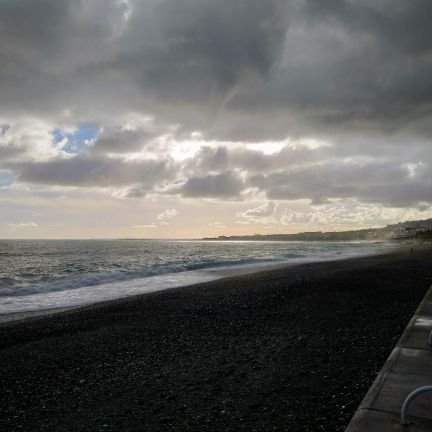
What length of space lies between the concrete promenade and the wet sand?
448 millimetres

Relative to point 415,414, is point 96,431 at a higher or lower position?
lower

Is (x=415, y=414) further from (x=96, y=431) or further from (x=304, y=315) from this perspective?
(x=304, y=315)

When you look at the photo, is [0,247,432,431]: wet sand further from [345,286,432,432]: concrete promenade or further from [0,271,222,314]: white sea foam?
[0,271,222,314]: white sea foam

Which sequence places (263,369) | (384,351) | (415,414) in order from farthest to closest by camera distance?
(384,351) → (263,369) → (415,414)

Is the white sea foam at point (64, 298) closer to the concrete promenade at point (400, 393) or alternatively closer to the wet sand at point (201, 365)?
the wet sand at point (201, 365)

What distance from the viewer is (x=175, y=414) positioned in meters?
5.33

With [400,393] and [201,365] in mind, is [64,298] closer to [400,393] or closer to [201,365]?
[201,365]

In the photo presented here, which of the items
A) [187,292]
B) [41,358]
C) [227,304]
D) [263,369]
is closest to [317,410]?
[263,369]

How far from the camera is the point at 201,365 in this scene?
7.33 meters

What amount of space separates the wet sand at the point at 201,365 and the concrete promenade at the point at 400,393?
17.6 inches

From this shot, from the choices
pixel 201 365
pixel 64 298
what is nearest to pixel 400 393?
pixel 201 365

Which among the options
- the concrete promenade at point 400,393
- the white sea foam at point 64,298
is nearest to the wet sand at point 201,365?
the concrete promenade at point 400,393

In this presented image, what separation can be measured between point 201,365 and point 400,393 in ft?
12.1

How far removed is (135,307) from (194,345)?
686 cm
